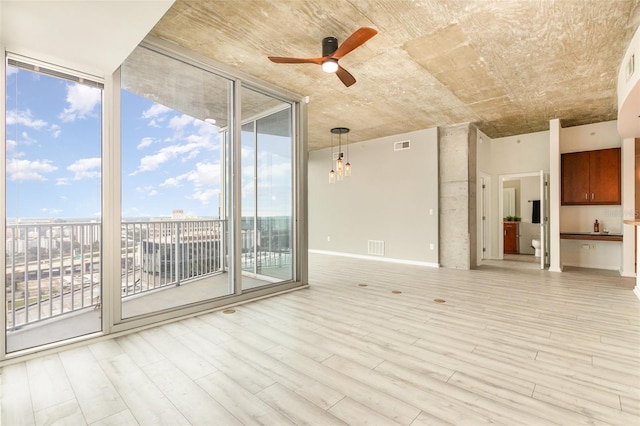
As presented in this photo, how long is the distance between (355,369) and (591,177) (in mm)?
6915

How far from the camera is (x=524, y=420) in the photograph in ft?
5.61

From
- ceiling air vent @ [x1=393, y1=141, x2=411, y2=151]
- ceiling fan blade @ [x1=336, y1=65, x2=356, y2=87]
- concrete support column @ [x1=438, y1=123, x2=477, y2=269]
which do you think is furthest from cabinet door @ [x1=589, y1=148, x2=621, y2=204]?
ceiling fan blade @ [x1=336, y1=65, x2=356, y2=87]

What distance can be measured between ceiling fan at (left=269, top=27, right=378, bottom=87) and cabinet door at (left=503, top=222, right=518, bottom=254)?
7955 millimetres

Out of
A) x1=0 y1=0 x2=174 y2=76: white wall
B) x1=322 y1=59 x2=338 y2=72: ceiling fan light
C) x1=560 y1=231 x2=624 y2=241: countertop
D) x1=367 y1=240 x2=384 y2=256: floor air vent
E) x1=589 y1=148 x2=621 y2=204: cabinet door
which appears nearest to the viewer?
x1=0 y1=0 x2=174 y2=76: white wall

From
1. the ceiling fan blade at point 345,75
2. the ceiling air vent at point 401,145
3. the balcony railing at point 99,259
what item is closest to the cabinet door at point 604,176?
the ceiling air vent at point 401,145

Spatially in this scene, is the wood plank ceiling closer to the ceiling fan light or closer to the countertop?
the ceiling fan light

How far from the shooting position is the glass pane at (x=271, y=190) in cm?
471

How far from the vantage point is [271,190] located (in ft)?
16.1

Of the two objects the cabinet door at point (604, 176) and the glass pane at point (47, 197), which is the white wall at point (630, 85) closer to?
the cabinet door at point (604, 176)

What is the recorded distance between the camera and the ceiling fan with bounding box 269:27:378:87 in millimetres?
2638

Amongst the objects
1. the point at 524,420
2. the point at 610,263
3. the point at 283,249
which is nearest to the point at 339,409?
the point at 524,420

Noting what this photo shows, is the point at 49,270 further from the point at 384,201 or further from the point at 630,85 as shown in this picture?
the point at 630,85

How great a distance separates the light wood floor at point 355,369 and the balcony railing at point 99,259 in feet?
2.81

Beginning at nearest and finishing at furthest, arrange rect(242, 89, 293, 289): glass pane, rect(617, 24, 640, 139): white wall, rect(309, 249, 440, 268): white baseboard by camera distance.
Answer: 1. rect(617, 24, 640, 139): white wall
2. rect(242, 89, 293, 289): glass pane
3. rect(309, 249, 440, 268): white baseboard
